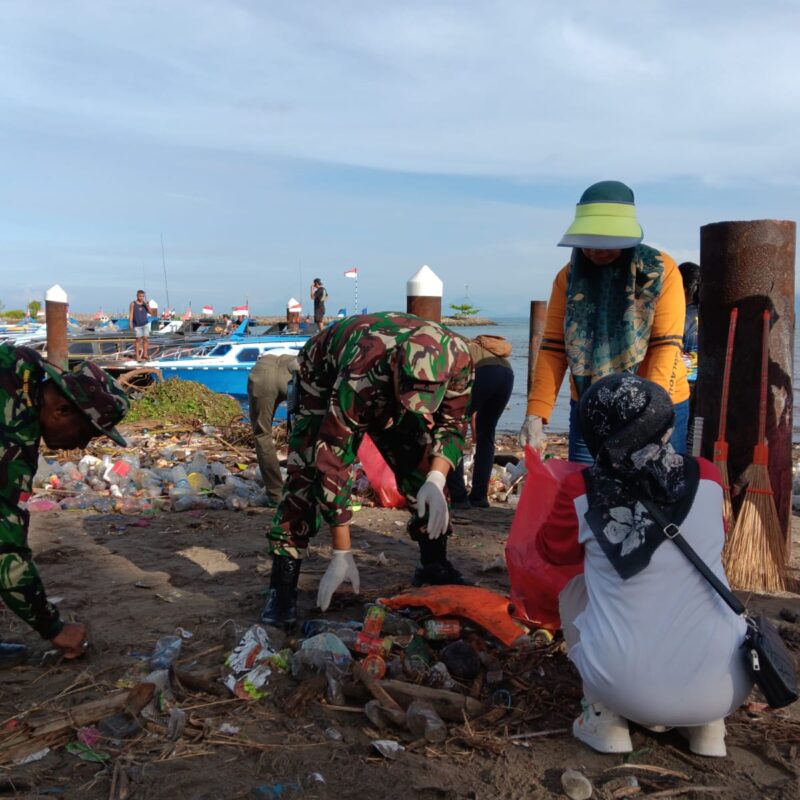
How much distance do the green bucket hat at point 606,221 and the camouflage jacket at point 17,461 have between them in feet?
6.95

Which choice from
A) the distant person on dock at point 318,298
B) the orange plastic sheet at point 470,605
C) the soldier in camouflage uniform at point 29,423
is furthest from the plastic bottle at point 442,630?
the distant person on dock at point 318,298

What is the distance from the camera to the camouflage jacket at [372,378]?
315 cm

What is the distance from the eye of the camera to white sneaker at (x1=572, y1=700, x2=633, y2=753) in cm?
241

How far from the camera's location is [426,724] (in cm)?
257

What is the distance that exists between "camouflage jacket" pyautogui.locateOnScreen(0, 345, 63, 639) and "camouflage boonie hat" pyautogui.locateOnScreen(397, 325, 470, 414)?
1.29m

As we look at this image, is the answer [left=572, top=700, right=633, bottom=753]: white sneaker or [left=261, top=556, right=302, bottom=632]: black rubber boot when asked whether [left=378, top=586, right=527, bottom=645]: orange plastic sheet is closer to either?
[left=261, top=556, right=302, bottom=632]: black rubber boot

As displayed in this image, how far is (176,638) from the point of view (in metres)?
3.31

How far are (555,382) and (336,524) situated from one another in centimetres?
125

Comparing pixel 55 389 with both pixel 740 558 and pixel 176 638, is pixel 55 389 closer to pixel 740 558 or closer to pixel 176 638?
pixel 176 638

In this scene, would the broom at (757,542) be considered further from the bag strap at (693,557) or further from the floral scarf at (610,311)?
the bag strap at (693,557)

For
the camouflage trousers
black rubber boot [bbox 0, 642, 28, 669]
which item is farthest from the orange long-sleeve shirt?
black rubber boot [bbox 0, 642, 28, 669]

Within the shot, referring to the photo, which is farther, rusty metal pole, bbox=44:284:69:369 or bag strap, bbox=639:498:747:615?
rusty metal pole, bbox=44:284:69:369

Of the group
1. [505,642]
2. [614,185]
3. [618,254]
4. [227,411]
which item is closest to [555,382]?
[618,254]

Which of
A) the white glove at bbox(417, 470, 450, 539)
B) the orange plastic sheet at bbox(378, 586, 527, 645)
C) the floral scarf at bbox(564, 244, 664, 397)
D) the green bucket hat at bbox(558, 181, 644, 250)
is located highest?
the green bucket hat at bbox(558, 181, 644, 250)
